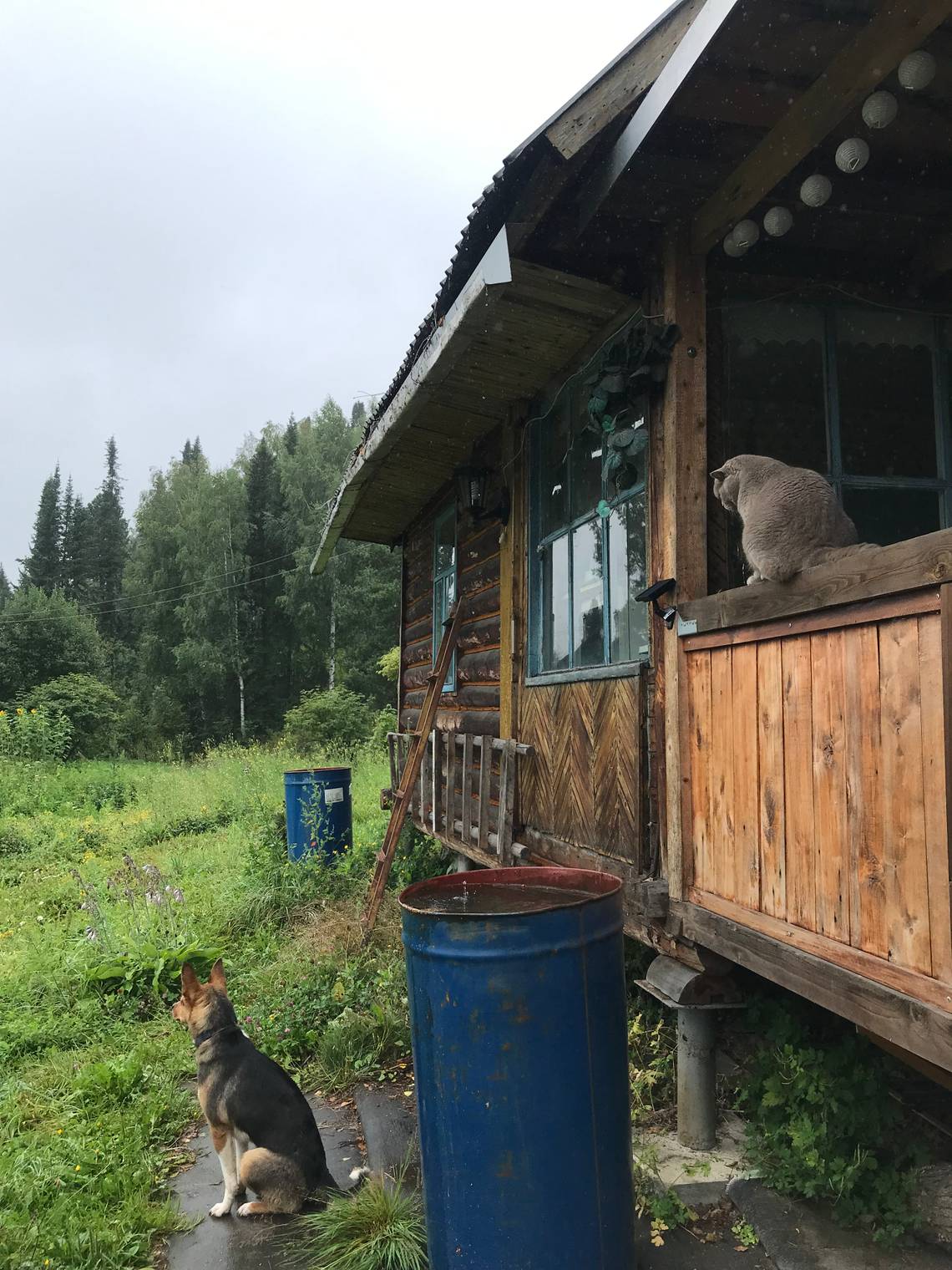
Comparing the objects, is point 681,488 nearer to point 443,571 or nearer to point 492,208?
point 492,208

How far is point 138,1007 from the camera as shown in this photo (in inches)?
222

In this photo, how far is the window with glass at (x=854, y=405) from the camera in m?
4.11

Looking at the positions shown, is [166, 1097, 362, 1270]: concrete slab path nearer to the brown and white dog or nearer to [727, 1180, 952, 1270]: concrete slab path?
the brown and white dog

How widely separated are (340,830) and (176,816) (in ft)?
18.9

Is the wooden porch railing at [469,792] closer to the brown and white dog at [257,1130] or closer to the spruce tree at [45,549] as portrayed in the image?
the brown and white dog at [257,1130]

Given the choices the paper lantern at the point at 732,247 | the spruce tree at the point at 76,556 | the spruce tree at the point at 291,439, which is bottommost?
the paper lantern at the point at 732,247

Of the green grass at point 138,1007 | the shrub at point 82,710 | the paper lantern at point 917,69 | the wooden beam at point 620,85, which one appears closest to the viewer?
the paper lantern at point 917,69

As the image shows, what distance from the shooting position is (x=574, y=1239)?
7.54ft

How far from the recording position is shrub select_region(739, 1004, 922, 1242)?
9.70 feet

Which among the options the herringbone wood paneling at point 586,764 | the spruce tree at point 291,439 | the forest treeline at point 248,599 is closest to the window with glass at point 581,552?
the herringbone wood paneling at point 586,764

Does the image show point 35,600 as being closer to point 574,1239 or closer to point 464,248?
point 464,248

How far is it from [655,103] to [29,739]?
17.5 metres

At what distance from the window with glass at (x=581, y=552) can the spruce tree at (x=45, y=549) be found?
47981 mm

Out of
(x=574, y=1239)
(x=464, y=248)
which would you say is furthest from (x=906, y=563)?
(x=464, y=248)
